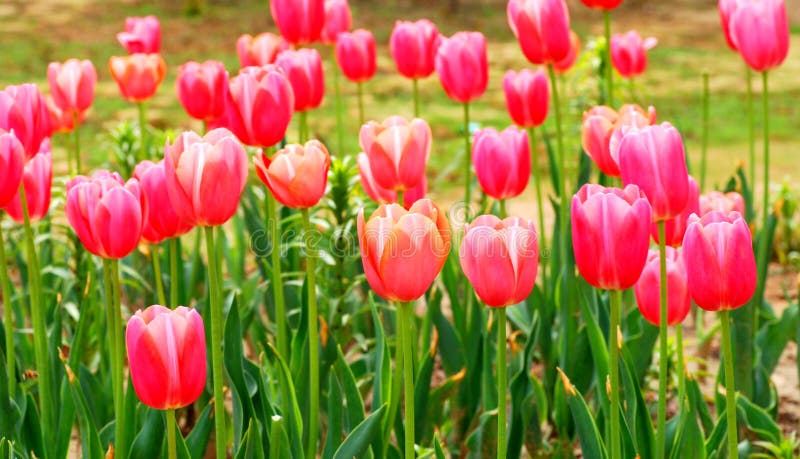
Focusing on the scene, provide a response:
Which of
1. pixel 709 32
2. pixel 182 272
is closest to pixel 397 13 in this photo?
pixel 709 32

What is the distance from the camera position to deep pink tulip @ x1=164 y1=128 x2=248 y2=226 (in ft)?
6.19

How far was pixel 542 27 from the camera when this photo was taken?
2.76 meters

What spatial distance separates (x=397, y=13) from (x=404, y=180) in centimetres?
802

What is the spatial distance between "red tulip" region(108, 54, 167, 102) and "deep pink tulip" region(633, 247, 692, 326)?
1.46 meters

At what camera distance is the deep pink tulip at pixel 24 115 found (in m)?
Answer: 2.27

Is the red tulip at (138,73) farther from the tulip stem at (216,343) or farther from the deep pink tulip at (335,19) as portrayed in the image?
the tulip stem at (216,343)

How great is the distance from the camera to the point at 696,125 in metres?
6.79

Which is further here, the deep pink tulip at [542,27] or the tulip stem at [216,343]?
the deep pink tulip at [542,27]

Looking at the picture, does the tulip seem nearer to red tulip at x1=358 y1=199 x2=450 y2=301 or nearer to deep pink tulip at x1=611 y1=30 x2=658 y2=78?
deep pink tulip at x1=611 y1=30 x2=658 y2=78

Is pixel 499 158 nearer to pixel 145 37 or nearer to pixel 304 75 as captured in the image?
pixel 304 75

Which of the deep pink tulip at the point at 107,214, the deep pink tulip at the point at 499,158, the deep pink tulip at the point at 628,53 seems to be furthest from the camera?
the deep pink tulip at the point at 628,53

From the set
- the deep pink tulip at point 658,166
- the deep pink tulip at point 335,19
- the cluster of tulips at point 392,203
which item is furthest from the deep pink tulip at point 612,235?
the deep pink tulip at point 335,19

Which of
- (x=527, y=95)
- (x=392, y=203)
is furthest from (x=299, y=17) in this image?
(x=392, y=203)

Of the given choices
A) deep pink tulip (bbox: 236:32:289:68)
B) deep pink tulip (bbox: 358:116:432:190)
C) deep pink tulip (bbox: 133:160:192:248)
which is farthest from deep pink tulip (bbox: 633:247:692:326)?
deep pink tulip (bbox: 236:32:289:68)
